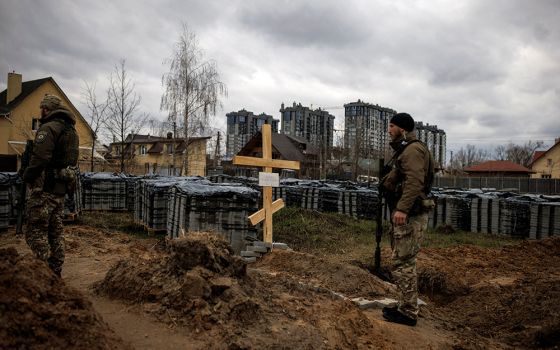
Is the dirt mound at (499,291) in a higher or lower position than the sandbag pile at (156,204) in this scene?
lower

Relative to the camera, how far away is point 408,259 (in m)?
4.35

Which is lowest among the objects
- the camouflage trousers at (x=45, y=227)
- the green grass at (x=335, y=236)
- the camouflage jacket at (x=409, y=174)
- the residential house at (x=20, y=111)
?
the green grass at (x=335, y=236)

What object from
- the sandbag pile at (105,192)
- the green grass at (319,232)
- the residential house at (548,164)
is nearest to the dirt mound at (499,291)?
the green grass at (319,232)

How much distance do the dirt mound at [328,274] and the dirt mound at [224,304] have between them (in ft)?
3.53

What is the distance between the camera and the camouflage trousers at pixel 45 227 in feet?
14.6

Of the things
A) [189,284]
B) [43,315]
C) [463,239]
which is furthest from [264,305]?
[463,239]

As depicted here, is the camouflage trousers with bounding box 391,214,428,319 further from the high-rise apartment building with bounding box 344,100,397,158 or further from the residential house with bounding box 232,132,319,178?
the high-rise apartment building with bounding box 344,100,397,158

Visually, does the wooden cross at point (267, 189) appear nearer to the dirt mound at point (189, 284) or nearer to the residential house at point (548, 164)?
the dirt mound at point (189, 284)

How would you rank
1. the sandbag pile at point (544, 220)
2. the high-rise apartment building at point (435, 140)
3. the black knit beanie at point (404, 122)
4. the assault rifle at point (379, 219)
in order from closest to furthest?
the black knit beanie at point (404, 122)
the assault rifle at point (379, 219)
the sandbag pile at point (544, 220)
the high-rise apartment building at point (435, 140)

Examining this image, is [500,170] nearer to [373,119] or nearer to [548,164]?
[548,164]

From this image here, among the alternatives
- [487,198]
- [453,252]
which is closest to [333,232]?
[453,252]

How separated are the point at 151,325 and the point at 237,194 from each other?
4.74 metres

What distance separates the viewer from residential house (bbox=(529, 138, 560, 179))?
53941 millimetres

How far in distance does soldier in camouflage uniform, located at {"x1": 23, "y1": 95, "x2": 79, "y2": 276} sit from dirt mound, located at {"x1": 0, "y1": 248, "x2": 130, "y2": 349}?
5.11 ft
